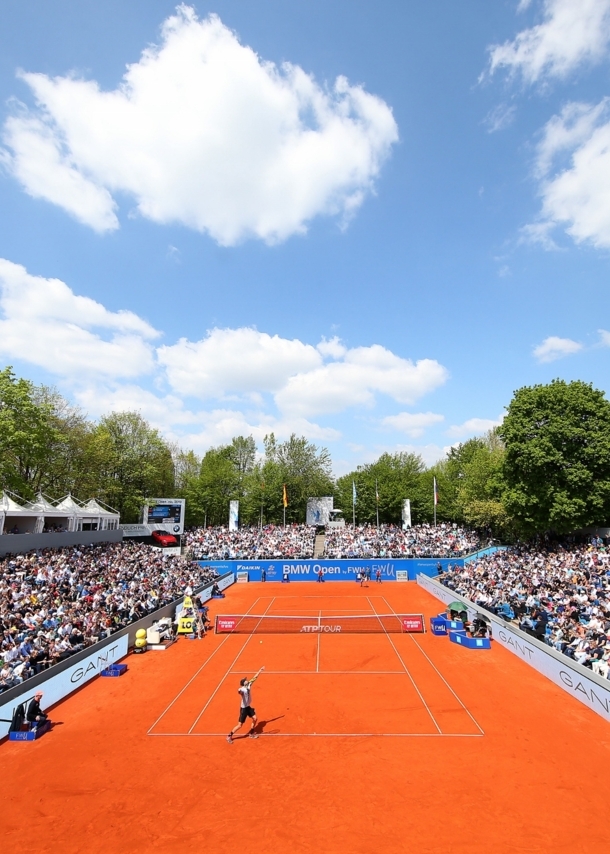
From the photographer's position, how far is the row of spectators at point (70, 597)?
61.9 ft

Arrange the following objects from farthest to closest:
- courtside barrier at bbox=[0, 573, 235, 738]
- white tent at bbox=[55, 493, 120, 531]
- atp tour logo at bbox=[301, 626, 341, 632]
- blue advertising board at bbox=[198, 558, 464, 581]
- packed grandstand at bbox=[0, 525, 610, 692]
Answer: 1. blue advertising board at bbox=[198, 558, 464, 581]
2. white tent at bbox=[55, 493, 120, 531]
3. atp tour logo at bbox=[301, 626, 341, 632]
4. packed grandstand at bbox=[0, 525, 610, 692]
5. courtside barrier at bbox=[0, 573, 235, 738]

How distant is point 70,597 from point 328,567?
26.7 m

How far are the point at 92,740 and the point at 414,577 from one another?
122ft

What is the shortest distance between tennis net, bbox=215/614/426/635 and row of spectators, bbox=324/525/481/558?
69.8ft

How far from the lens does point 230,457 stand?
86.8 metres

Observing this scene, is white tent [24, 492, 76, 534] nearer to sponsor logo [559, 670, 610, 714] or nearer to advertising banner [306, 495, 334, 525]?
advertising banner [306, 495, 334, 525]

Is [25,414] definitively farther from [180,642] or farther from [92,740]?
[92,740]

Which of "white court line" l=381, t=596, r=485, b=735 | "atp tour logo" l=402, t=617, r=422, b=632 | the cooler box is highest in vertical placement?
"atp tour logo" l=402, t=617, r=422, b=632

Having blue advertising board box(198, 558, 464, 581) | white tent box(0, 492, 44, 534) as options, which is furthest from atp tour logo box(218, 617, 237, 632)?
blue advertising board box(198, 558, 464, 581)

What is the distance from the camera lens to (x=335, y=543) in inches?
2184

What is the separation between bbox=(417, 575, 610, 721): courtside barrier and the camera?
16109 millimetres

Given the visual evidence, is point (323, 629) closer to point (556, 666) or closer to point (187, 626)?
point (187, 626)

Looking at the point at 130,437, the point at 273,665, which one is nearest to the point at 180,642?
the point at 273,665

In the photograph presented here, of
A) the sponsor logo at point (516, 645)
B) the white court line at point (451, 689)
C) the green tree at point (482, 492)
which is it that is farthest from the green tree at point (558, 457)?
the white court line at point (451, 689)
